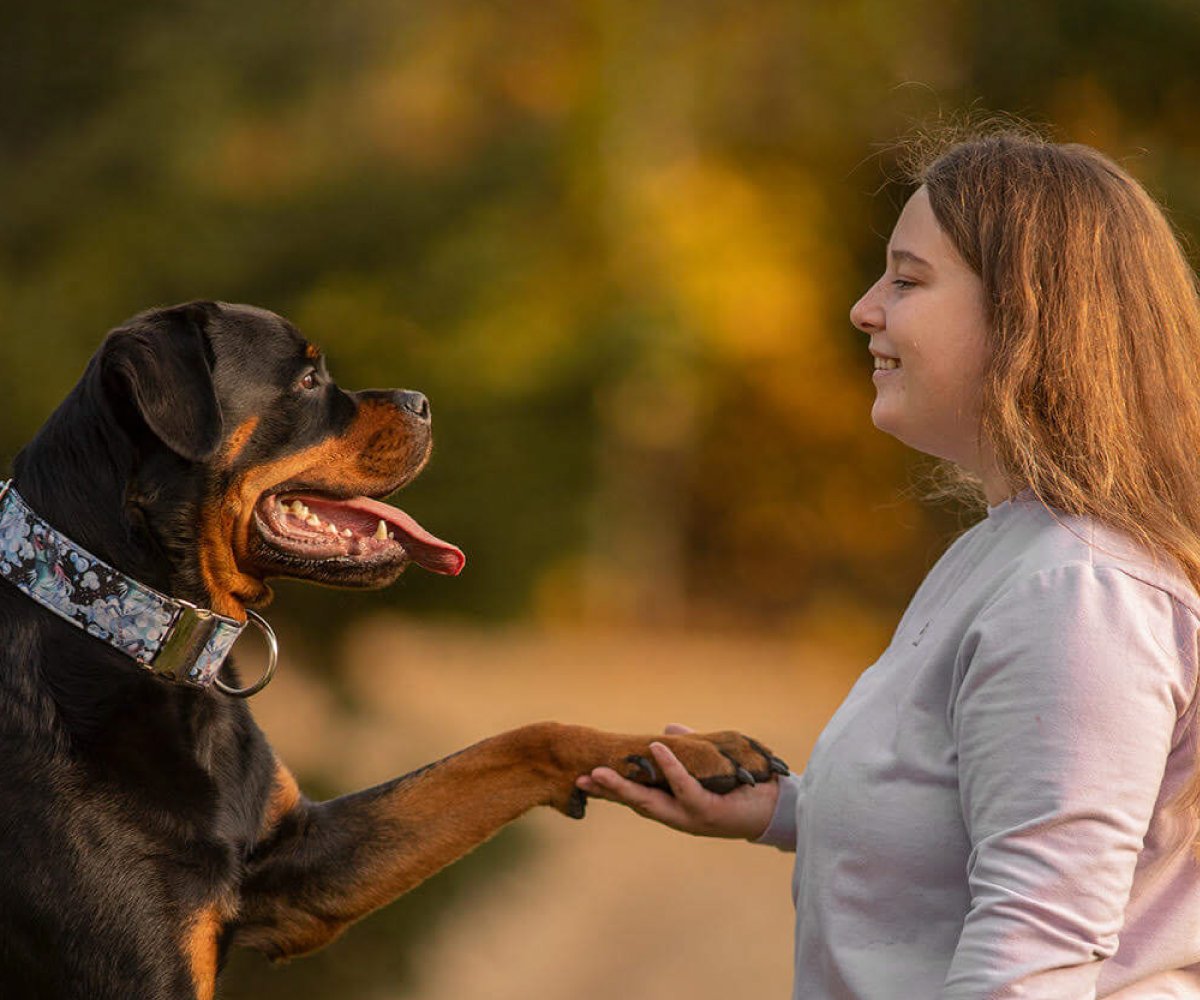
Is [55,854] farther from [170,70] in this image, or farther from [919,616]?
[170,70]

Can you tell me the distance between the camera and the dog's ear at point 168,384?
255 cm

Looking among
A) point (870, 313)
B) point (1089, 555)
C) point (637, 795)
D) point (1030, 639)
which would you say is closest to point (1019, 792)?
point (1030, 639)

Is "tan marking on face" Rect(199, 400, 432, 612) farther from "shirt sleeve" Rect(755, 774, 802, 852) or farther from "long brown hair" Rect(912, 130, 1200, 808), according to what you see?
"long brown hair" Rect(912, 130, 1200, 808)

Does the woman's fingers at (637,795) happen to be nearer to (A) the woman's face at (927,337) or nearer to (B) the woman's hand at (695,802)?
(B) the woman's hand at (695,802)

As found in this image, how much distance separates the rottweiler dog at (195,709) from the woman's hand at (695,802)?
0.04 m

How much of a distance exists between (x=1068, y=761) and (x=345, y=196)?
285 cm

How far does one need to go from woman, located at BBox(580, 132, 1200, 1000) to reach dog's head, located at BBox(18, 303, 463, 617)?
115 centimetres

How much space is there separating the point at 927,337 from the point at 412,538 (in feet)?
4.40

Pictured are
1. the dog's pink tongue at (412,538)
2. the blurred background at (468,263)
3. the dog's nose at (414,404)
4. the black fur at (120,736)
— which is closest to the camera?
the black fur at (120,736)

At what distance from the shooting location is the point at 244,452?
2803 mm

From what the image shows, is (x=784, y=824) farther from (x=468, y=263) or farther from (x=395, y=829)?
(x=468, y=263)

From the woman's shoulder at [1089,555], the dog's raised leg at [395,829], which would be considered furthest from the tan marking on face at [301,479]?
the woman's shoulder at [1089,555]

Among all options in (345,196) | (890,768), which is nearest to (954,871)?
(890,768)

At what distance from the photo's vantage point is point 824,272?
9156 millimetres
